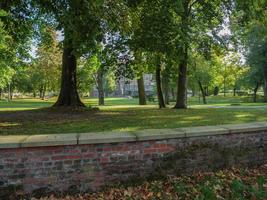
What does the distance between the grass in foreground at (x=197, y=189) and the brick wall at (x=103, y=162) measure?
0.62 ft

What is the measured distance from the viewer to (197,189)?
17.0 ft

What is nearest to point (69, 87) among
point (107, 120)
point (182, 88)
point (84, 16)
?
point (107, 120)

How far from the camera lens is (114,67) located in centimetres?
1658

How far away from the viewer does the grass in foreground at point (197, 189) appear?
4.91m

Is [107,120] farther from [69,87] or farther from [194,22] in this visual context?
[194,22]

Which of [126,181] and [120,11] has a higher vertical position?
[120,11]

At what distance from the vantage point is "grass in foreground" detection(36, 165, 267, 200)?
4.91 meters

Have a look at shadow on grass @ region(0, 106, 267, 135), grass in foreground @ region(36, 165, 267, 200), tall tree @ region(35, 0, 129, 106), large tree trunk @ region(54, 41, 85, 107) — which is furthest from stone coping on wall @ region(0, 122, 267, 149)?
large tree trunk @ region(54, 41, 85, 107)

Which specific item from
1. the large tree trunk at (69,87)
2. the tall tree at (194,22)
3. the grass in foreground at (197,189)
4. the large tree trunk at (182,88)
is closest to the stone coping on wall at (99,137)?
the grass in foreground at (197,189)

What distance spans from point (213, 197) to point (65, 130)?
143 inches

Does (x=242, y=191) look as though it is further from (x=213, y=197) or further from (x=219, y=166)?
(x=219, y=166)

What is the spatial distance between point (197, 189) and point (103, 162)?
1528mm

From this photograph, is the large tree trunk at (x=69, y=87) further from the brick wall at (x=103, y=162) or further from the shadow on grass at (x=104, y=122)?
the brick wall at (x=103, y=162)

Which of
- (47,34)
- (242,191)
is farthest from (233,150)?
(47,34)
